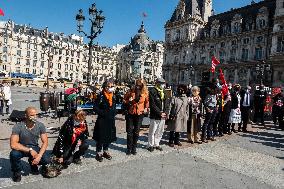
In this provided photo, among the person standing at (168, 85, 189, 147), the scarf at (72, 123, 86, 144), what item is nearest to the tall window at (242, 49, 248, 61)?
the person standing at (168, 85, 189, 147)

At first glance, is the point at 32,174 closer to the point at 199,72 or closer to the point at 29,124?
the point at 29,124

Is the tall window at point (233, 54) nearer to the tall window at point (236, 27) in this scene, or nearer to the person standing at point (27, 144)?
the tall window at point (236, 27)

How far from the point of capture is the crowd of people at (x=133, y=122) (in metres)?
5.61

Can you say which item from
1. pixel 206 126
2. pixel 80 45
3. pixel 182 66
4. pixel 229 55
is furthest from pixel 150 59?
pixel 206 126

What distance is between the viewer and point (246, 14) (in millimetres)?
51000

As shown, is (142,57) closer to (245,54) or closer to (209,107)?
(245,54)

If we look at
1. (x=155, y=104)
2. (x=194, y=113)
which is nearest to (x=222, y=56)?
(x=194, y=113)

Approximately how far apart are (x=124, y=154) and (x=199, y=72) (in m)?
50.9

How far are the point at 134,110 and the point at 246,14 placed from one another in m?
49.4

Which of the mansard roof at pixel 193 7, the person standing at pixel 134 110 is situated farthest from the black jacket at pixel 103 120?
the mansard roof at pixel 193 7

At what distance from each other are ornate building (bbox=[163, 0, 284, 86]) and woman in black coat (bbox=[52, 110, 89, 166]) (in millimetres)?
35773

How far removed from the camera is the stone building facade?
3403 inches

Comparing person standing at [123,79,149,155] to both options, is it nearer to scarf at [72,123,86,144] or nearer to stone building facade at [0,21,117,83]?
scarf at [72,123,86,144]

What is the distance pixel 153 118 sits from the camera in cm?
806
